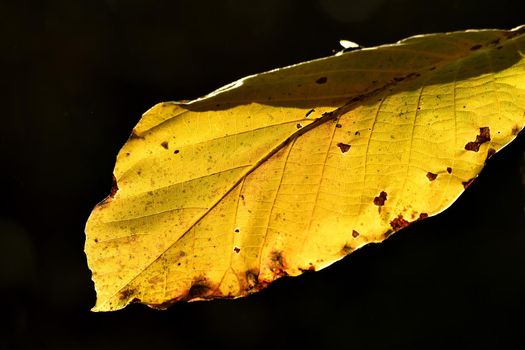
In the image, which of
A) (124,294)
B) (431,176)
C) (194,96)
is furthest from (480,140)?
(194,96)

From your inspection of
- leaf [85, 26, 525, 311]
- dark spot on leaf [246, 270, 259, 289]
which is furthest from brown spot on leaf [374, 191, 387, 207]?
dark spot on leaf [246, 270, 259, 289]

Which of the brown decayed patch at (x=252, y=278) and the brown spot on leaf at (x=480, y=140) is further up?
the brown spot on leaf at (x=480, y=140)

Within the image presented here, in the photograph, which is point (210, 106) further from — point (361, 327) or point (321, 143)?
point (361, 327)

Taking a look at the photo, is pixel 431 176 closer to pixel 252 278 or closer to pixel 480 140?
pixel 480 140

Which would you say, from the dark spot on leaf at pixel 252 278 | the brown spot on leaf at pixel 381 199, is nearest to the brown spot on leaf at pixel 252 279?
the dark spot on leaf at pixel 252 278

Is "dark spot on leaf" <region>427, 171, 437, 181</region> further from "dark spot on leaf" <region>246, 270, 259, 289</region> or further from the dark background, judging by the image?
the dark background

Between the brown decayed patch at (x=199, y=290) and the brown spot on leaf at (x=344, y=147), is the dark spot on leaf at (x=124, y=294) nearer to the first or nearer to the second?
the brown decayed patch at (x=199, y=290)

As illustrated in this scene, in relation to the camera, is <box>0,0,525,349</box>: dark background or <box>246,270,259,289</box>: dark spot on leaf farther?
<box>0,0,525,349</box>: dark background
